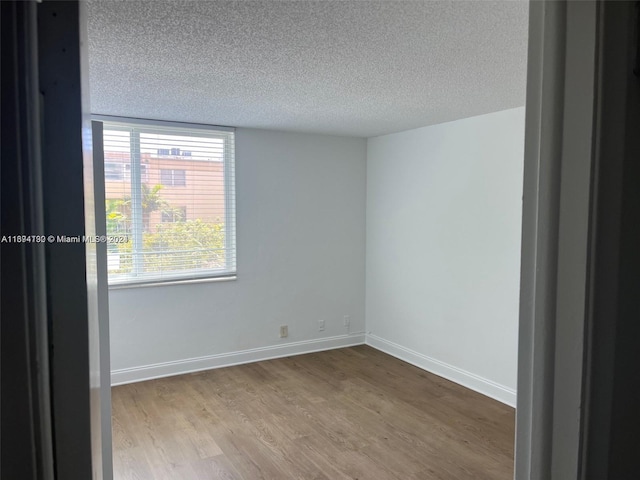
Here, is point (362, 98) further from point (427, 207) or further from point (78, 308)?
point (78, 308)

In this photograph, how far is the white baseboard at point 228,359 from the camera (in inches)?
152

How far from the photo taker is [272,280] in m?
4.45

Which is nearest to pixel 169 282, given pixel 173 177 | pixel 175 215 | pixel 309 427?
pixel 175 215

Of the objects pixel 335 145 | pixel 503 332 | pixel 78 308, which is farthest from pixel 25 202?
pixel 335 145

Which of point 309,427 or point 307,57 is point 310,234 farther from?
point 307,57

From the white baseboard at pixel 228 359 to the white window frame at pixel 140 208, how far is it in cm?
73

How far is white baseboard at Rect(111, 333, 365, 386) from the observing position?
3850 mm

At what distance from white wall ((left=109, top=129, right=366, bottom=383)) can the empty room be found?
0.02 m

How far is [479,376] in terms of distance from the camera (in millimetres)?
3680

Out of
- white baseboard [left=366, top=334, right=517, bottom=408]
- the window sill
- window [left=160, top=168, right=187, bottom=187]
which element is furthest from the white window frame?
white baseboard [left=366, top=334, right=517, bottom=408]

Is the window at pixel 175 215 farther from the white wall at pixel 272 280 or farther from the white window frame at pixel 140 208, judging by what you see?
the white wall at pixel 272 280

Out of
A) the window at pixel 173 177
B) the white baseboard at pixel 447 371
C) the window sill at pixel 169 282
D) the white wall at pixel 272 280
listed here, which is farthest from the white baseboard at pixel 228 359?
the window at pixel 173 177

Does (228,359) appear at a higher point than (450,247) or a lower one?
lower

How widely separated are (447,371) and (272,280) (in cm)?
183
